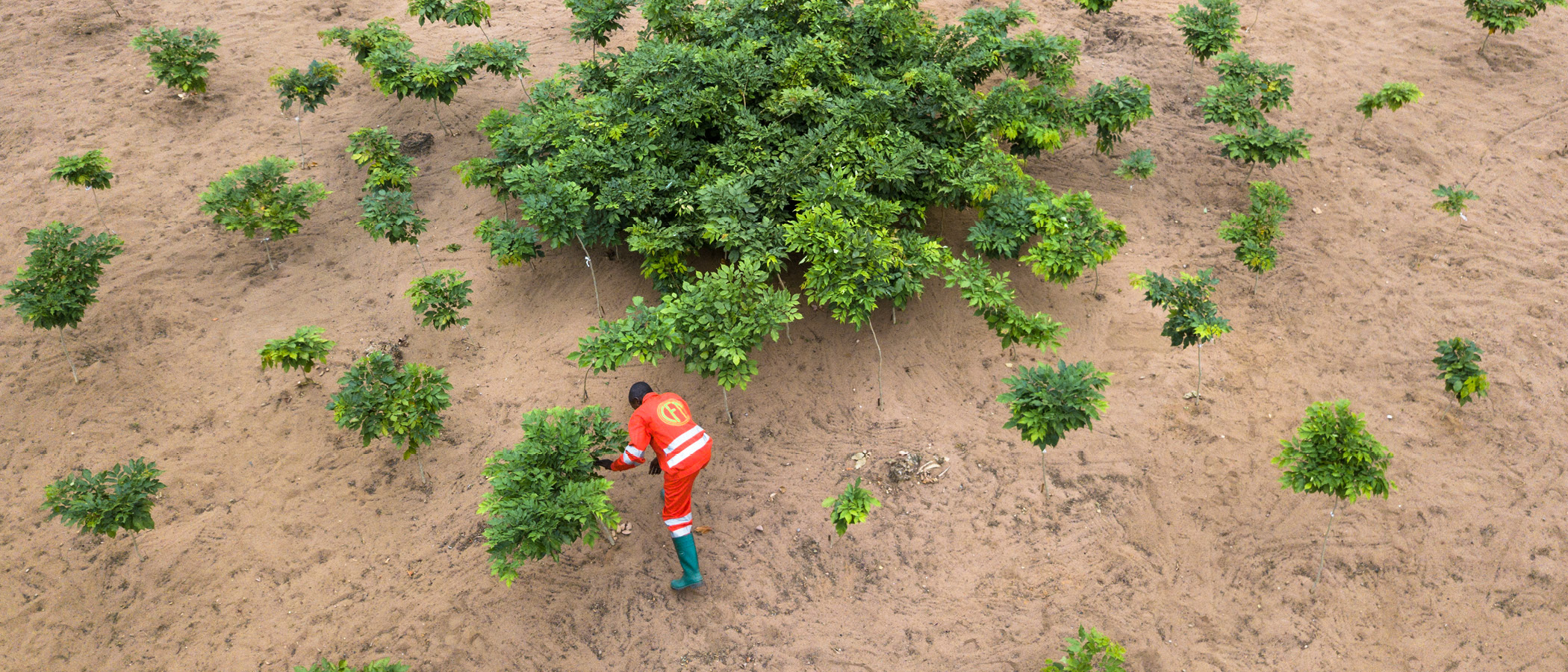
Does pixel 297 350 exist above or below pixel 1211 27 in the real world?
below

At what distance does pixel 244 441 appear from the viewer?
22.6 ft

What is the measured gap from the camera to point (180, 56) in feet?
30.9

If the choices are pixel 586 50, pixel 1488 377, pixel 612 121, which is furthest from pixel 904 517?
pixel 586 50

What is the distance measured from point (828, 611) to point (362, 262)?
5678mm

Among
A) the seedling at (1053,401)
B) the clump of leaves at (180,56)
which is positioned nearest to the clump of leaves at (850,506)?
the seedling at (1053,401)

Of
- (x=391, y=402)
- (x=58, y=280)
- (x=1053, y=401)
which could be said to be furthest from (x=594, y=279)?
(x=58, y=280)

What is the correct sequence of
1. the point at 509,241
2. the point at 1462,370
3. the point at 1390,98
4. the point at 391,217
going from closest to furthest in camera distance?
the point at 1462,370 < the point at 509,241 < the point at 391,217 < the point at 1390,98

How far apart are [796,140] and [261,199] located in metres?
4.99

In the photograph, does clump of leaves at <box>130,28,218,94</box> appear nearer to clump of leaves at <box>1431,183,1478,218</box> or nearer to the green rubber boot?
the green rubber boot

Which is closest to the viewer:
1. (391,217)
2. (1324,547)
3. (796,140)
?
(1324,547)

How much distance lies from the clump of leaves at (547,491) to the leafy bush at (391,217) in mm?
2839

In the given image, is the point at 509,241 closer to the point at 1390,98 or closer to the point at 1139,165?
the point at 1139,165

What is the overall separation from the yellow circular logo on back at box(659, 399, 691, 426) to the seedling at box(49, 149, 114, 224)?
6522 mm

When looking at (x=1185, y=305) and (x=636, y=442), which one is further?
(x=1185, y=305)
